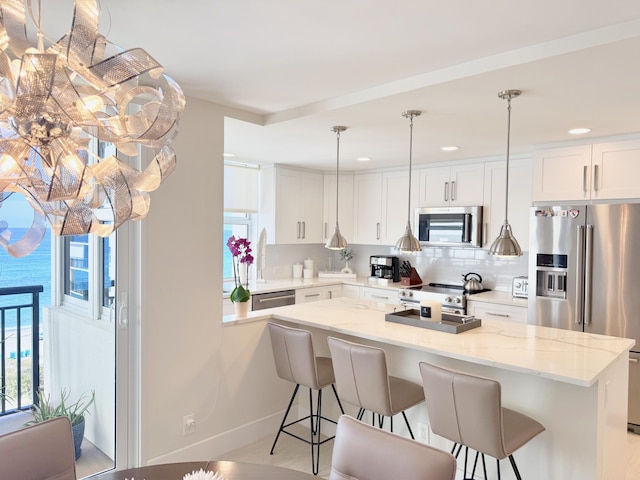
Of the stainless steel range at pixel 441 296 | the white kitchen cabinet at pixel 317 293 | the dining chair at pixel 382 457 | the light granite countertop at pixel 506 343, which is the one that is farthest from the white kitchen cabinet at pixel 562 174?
the dining chair at pixel 382 457

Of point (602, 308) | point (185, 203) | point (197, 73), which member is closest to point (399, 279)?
point (602, 308)

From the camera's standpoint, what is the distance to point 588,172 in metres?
3.67

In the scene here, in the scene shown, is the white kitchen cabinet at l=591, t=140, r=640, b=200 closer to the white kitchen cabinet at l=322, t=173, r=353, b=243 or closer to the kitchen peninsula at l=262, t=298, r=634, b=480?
the kitchen peninsula at l=262, t=298, r=634, b=480

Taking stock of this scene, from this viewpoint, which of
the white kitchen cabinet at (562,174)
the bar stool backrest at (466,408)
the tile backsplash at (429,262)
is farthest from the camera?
the tile backsplash at (429,262)

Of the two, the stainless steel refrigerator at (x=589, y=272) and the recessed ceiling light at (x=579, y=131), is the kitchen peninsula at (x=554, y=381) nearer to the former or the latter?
the stainless steel refrigerator at (x=589, y=272)

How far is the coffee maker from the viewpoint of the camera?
5531 mm

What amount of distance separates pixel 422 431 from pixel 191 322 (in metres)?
1.65

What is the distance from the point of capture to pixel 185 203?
2.87 m

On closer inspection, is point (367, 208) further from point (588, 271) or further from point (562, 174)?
point (588, 271)

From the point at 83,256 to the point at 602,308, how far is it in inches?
148

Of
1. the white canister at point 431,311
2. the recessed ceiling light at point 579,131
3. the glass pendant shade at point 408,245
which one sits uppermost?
the recessed ceiling light at point 579,131

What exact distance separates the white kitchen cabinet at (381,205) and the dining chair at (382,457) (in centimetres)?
391

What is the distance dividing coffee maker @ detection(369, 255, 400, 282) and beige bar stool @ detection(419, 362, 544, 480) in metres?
3.35

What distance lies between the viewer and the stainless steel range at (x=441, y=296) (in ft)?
15.0
